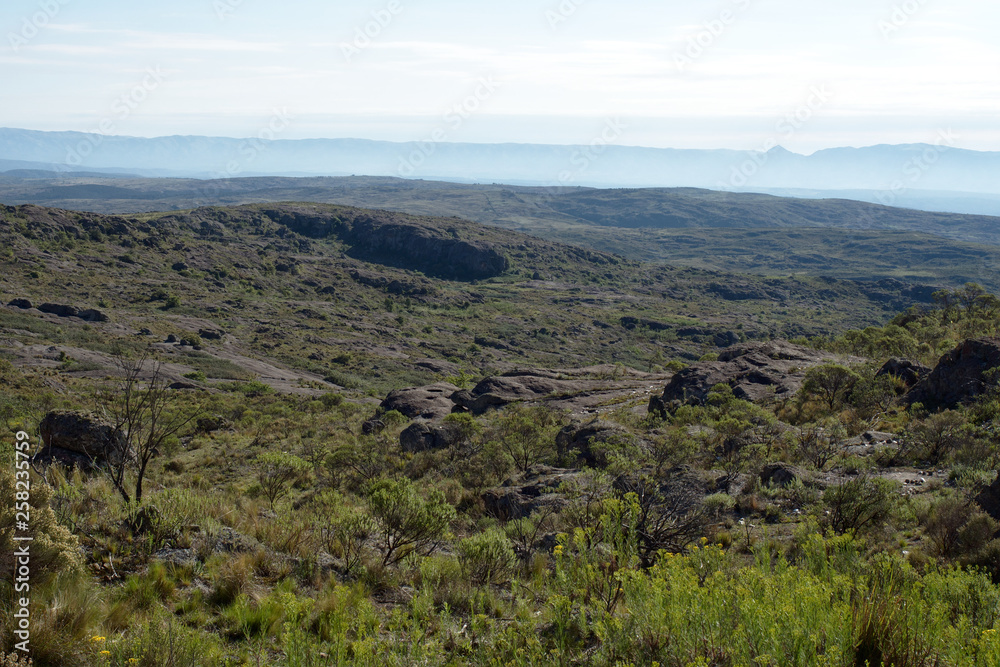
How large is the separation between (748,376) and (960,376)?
7330mm

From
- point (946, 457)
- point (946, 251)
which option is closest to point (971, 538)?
point (946, 457)

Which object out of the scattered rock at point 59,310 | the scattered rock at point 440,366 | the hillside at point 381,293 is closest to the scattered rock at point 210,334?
the hillside at point 381,293

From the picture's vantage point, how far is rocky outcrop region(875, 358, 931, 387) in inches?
675

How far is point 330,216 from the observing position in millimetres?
138000

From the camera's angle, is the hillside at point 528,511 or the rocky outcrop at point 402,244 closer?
the hillside at point 528,511

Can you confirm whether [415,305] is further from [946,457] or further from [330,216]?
[946,457]

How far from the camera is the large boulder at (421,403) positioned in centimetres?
2686

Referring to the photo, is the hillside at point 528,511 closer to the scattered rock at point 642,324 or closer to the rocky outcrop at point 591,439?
the rocky outcrop at point 591,439

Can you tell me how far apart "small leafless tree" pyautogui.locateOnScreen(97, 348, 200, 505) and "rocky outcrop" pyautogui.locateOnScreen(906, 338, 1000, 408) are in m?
17.6

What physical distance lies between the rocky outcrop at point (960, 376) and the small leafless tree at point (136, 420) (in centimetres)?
1762

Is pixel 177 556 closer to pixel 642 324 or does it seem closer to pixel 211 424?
pixel 211 424

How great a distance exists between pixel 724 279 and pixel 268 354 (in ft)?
394

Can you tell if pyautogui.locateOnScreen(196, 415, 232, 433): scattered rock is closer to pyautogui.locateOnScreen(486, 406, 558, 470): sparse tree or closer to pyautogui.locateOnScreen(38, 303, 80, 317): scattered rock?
pyautogui.locateOnScreen(486, 406, 558, 470): sparse tree

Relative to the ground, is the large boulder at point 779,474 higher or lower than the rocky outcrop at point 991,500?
lower
